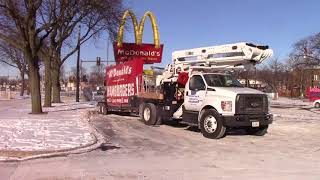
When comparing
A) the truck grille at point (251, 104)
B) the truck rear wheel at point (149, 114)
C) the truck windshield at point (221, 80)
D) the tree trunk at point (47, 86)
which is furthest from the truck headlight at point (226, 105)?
the tree trunk at point (47, 86)

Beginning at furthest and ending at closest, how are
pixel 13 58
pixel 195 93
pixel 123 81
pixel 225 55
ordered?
pixel 13 58
pixel 123 81
pixel 225 55
pixel 195 93

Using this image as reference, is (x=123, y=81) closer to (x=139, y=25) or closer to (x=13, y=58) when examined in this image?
(x=139, y=25)

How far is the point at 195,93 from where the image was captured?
1764 centimetres

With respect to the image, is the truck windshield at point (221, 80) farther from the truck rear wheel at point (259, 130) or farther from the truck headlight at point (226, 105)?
the truck rear wheel at point (259, 130)

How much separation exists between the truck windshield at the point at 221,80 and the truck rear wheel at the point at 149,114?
11.5ft

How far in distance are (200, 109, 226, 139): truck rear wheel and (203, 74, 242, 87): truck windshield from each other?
112 centimetres

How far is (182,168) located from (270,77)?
86.7 meters

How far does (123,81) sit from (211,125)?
9.02m

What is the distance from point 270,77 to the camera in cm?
9488

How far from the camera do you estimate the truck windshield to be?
17.4 m

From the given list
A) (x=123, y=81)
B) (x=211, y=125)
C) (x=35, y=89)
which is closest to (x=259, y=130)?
(x=211, y=125)

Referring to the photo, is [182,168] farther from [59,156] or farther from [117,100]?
[117,100]

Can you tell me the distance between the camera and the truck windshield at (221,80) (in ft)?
57.2

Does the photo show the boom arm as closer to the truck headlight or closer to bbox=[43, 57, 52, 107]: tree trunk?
the truck headlight
